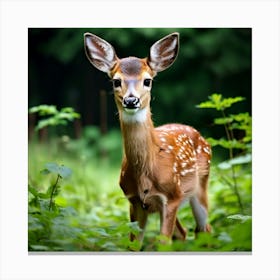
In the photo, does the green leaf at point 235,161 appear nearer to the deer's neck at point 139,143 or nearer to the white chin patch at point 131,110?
the deer's neck at point 139,143

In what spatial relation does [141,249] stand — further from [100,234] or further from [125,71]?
[125,71]

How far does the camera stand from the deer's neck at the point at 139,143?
6.26 metres

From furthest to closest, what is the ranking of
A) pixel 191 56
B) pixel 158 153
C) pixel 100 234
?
pixel 191 56 → pixel 158 153 → pixel 100 234

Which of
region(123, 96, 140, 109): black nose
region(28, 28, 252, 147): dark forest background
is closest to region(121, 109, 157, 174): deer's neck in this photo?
region(123, 96, 140, 109): black nose

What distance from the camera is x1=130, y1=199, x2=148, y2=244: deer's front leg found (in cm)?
640

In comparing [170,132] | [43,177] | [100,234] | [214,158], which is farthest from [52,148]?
[100,234]

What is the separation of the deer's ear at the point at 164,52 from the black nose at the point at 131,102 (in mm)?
415

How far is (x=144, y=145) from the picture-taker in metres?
6.34

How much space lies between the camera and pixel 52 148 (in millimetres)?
8914

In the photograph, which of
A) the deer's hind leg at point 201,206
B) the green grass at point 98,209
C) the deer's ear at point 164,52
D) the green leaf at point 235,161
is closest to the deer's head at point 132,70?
the deer's ear at point 164,52

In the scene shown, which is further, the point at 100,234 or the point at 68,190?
the point at 68,190

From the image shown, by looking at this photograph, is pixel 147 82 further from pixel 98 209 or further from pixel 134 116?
pixel 98 209

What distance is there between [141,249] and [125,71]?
3.99ft

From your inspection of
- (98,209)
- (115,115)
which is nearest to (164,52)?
(98,209)
